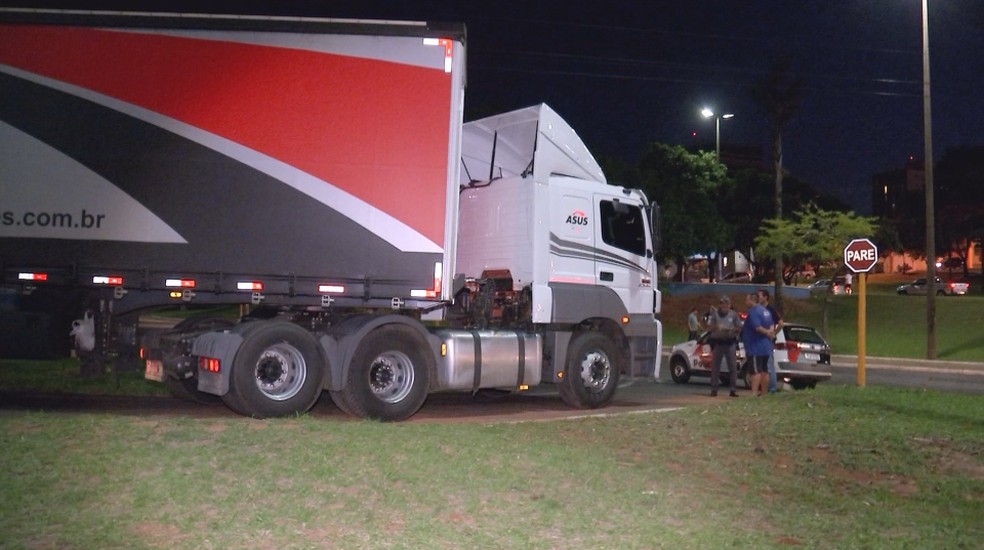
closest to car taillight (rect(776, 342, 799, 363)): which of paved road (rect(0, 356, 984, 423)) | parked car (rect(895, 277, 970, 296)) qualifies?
paved road (rect(0, 356, 984, 423))

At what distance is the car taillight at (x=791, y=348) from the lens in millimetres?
18812

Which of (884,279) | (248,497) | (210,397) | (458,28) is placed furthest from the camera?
(884,279)

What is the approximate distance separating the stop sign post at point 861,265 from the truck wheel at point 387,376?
25.8 feet

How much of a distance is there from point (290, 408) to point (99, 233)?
287cm

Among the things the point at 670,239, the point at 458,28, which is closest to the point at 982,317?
the point at 670,239

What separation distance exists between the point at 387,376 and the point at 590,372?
3443mm

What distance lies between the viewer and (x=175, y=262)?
36.5 feet

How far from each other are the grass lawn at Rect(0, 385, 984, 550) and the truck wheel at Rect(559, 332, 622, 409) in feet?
10.5

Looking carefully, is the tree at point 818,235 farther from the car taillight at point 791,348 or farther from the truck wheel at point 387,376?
the truck wheel at point 387,376

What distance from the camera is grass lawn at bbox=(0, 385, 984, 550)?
6.54m

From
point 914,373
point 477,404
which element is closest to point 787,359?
point 477,404

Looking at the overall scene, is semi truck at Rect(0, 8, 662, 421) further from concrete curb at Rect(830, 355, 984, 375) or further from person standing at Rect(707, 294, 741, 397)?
concrete curb at Rect(830, 355, 984, 375)

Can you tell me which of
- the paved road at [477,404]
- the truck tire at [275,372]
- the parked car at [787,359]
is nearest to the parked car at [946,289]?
the paved road at [477,404]

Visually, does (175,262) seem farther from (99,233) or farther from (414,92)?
(414,92)
